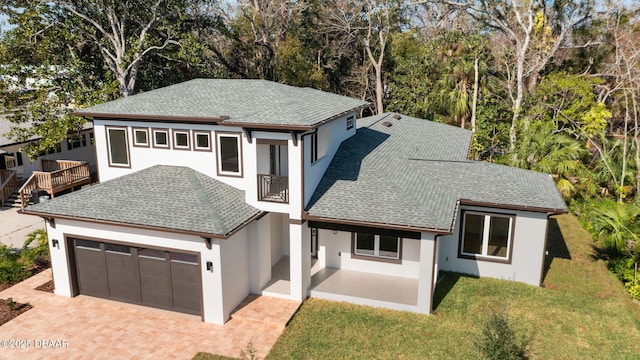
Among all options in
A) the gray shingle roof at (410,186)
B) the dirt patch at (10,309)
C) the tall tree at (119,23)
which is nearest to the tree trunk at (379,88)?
the tall tree at (119,23)

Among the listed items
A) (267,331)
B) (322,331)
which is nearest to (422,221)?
(322,331)

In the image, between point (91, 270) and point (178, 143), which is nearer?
point (91, 270)

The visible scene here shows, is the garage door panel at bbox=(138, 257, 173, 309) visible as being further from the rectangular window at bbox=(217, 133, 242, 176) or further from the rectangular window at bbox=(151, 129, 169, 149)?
the rectangular window at bbox=(151, 129, 169, 149)

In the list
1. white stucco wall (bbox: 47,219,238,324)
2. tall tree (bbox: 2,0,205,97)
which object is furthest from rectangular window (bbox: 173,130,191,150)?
tall tree (bbox: 2,0,205,97)

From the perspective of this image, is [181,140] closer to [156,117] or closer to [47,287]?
[156,117]

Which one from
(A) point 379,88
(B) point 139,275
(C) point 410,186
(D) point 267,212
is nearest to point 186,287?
(B) point 139,275

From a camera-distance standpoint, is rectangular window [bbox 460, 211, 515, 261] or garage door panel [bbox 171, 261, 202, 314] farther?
rectangular window [bbox 460, 211, 515, 261]

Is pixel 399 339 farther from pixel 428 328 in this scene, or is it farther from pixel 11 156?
pixel 11 156
